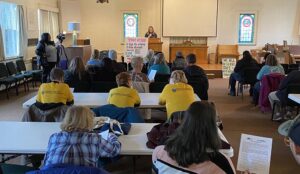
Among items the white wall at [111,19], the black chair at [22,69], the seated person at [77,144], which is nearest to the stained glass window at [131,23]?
the white wall at [111,19]

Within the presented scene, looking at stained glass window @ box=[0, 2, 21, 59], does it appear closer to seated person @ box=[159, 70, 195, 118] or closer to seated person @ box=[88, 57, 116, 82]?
seated person @ box=[88, 57, 116, 82]

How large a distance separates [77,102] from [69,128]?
1712 mm

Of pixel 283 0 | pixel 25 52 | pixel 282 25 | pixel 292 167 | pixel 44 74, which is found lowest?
pixel 292 167

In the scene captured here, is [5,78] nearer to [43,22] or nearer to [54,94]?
[43,22]

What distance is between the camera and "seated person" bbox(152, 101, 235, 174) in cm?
154

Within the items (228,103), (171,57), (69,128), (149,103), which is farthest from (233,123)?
(171,57)

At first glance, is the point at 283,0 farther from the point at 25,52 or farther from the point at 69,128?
the point at 69,128

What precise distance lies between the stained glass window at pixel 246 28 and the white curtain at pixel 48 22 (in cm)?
696

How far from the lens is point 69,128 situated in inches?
77.0

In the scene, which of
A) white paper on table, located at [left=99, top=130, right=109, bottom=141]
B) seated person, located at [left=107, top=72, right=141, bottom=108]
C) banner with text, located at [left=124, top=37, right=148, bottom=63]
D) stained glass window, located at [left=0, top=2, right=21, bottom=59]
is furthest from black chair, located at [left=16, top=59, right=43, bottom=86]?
white paper on table, located at [left=99, top=130, right=109, bottom=141]

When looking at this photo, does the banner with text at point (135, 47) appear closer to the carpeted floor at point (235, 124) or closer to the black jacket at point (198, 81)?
the carpeted floor at point (235, 124)

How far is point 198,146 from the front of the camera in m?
1.54

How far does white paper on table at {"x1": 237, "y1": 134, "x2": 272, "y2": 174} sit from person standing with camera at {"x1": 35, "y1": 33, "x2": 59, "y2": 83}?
678cm

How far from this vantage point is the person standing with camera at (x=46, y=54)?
7.65 metres
